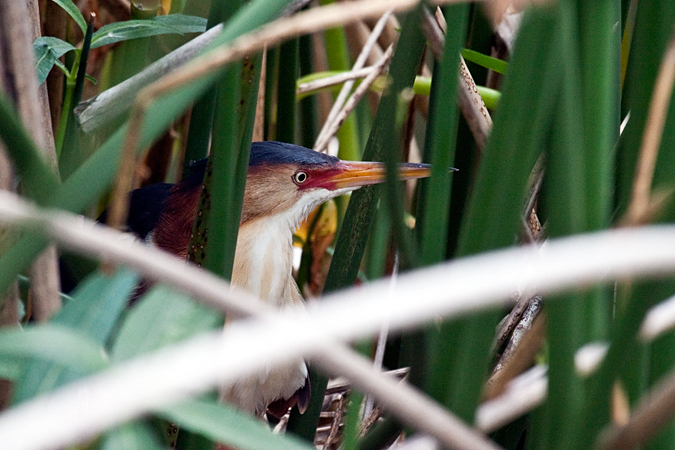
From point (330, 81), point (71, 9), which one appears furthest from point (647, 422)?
point (330, 81)

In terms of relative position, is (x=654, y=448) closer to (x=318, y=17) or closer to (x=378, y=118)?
(x=318, y=17)

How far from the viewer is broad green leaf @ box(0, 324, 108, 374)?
1.03 ft

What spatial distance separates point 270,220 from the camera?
1239mm

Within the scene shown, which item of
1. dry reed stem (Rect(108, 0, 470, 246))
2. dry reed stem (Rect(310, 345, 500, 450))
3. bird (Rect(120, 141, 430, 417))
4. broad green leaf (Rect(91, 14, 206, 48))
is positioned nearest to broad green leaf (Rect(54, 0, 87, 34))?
broad green leaf (Rect(91, 14, 206, 48))

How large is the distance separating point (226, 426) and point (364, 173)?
2.76 feet

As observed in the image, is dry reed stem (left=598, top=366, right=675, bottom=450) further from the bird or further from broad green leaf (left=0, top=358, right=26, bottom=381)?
the bird

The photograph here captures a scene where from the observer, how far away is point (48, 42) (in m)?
0.87

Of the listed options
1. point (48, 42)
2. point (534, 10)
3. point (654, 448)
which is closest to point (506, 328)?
point (654, 448)

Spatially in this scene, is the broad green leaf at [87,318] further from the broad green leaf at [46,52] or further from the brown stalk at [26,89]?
the broad green leaf at [46,52]

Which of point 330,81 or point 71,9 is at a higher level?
point 71,9

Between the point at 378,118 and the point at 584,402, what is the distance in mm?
506

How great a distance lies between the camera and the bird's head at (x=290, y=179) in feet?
3.93

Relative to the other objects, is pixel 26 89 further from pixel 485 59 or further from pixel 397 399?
pixel 485 59

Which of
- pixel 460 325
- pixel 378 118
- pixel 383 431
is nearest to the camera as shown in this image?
pixel 460 325
